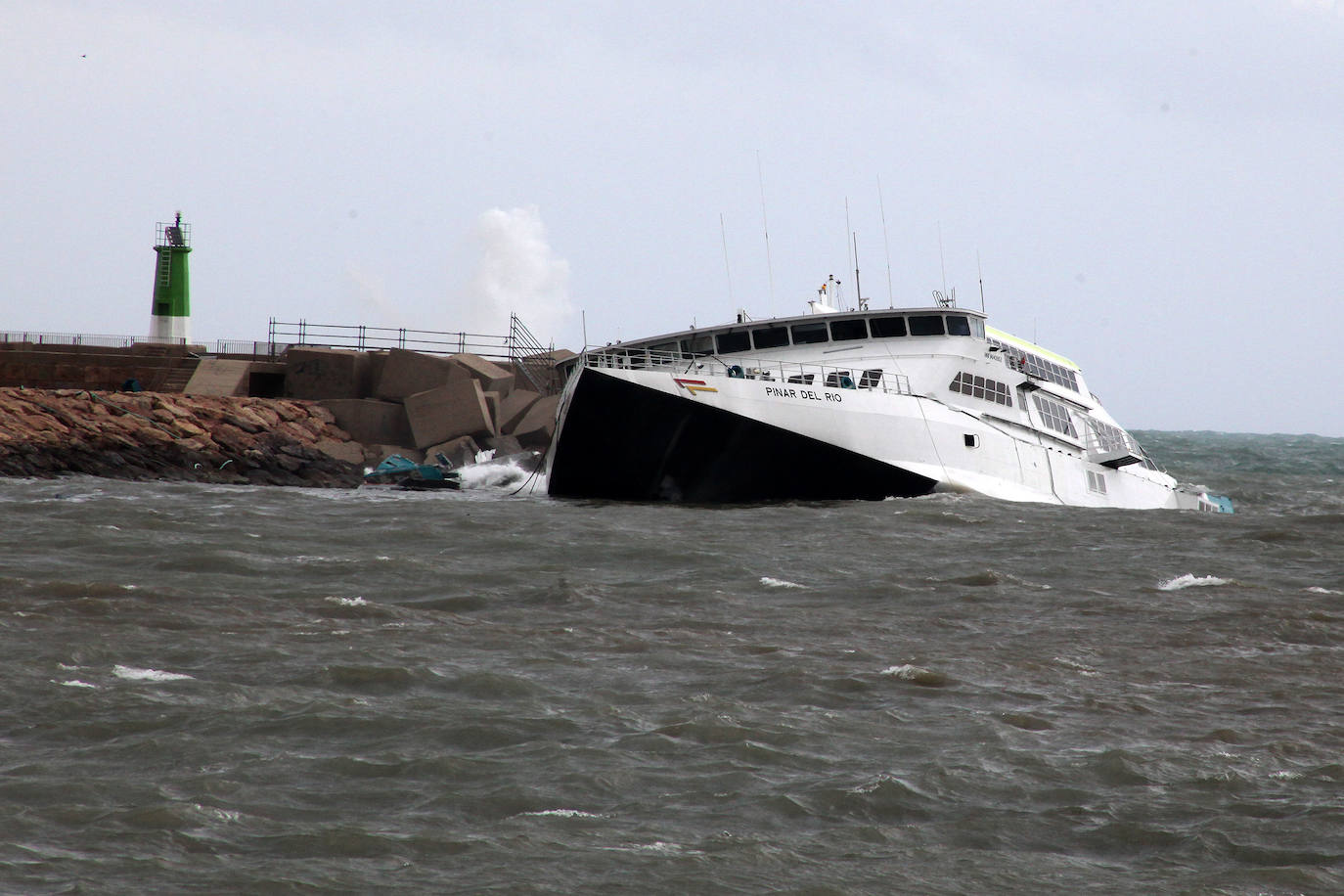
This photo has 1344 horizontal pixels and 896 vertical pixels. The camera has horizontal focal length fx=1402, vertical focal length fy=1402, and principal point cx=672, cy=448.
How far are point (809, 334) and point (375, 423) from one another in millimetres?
15612

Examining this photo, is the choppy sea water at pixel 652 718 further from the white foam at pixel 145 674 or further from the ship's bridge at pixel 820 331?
the ship's bridge at pixel 820 331

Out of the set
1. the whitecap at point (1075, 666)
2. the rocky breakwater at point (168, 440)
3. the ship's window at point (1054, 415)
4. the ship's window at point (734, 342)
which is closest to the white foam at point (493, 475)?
the rocky breakwater at point (168, 440)

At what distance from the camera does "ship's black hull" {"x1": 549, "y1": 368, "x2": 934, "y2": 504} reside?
26.8 m

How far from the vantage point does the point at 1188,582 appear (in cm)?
1853

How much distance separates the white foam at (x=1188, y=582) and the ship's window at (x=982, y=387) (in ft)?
37.7

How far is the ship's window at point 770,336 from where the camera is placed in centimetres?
3102

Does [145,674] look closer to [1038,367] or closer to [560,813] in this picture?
[560,813]

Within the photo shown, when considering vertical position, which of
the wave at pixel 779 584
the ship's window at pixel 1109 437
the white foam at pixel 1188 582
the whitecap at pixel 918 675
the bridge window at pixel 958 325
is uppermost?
the bridge window at pixel 958 325

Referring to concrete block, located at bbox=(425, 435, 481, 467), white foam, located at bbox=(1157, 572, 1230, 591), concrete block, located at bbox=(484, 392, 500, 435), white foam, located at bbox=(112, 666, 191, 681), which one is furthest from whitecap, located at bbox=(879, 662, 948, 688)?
concrete block, located at bbox=(484, 392, 500, 435)

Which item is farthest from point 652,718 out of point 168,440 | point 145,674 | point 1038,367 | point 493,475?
point 168,440

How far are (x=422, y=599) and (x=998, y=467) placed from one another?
16362 millimetres

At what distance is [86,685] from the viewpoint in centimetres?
1131

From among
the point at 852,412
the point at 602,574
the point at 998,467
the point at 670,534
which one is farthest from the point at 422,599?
the point at 998,467

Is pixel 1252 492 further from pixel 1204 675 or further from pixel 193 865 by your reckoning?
pixel 193 865
